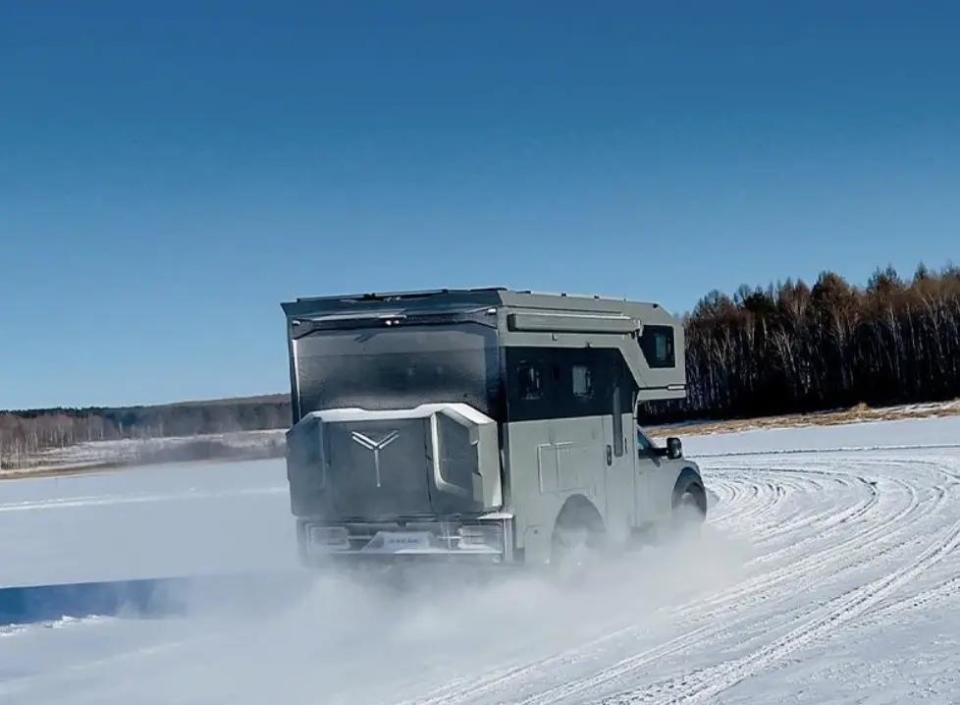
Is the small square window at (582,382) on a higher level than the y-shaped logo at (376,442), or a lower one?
higher

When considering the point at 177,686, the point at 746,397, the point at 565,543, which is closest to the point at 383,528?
the point at 565,543

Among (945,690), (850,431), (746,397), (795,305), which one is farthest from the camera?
(795,305)

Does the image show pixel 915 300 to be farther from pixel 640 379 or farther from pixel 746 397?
pixel 640 379

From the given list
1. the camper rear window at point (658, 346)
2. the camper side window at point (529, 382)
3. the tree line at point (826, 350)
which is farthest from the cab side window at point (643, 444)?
the tree line at point (826, 350)

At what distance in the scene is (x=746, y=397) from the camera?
70875mm

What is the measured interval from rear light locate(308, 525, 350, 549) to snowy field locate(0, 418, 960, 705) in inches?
18.6

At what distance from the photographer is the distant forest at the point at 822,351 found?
6725 cm

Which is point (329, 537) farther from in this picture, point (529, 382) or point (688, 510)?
point (688, 510)

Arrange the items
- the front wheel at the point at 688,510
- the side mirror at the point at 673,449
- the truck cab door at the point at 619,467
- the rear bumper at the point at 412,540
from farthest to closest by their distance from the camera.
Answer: the front wheel at the point at 688,510
the side mirror at the point at 673,449
the truck cab door at the point at 619,467
the rear bumper at the point at 412,540

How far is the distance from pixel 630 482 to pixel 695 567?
45.7 inches

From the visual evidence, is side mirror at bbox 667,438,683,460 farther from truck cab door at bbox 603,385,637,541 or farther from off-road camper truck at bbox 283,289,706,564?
off-road camper truck at bbox 283,289,706,564

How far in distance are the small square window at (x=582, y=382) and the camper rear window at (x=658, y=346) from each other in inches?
51.5

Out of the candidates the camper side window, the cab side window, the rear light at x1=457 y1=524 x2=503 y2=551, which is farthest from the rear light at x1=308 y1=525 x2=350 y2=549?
the cab side window

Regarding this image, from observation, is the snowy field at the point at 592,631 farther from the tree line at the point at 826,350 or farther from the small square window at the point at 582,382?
the tree line at the point at 826,350
